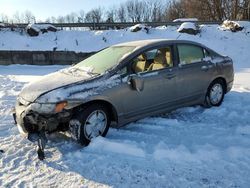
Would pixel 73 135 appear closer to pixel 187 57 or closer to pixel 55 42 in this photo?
pixel 187 57

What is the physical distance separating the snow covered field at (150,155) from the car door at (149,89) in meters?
0.35

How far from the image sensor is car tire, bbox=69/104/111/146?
5582 mm

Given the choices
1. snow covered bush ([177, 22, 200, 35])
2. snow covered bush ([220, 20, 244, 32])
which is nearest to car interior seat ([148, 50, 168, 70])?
snow covered bush ([177, 22, 200, 35])

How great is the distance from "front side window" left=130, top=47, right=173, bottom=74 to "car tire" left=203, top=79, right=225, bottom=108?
132cm

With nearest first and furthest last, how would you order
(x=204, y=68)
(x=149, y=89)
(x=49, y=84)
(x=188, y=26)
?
(x=49, y=84) → (x=149, y=89) → (x=204, y=68) → (x=188, y=26)

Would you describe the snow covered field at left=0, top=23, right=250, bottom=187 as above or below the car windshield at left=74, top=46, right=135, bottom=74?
below

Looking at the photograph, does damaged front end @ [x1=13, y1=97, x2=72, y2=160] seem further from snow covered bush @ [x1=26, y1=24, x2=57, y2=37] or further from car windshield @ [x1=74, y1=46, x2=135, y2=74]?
snow covered bush @ [x1=26, y1=24, x2=57, y2=37]

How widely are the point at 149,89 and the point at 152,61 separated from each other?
56cm

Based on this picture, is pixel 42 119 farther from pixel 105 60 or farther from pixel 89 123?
pixel 105 60

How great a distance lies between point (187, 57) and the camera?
284 inches

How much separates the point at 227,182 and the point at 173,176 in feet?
2.12

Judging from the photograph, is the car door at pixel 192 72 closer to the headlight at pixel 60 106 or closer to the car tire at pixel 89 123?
the car tire at pixel 89 123

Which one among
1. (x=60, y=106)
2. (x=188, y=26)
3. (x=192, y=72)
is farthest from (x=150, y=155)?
(x=188, y=26)

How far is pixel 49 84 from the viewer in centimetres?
591
